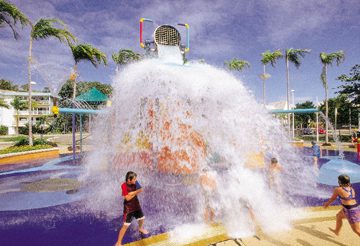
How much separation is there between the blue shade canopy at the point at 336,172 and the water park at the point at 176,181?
48 mm

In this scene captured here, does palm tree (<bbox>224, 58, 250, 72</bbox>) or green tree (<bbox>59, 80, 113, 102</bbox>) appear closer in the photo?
palm tree (<bbox>224, 58, 250, 72</bbox>)

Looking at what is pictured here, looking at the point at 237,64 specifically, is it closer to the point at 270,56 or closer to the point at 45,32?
the point at 270,56

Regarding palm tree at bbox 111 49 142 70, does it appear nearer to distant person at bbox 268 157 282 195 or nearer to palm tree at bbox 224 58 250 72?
palm tree at bbox 224 58 250 72

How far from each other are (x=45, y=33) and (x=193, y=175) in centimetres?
1559

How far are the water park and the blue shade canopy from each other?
0.05m

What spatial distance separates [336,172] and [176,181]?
757 centimetres

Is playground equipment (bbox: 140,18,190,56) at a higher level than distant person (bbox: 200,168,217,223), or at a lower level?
higher

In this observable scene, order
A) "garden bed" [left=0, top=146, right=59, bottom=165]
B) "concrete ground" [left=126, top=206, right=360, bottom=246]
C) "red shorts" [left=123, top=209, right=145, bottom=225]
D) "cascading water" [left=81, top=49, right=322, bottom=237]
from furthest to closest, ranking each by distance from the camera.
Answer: "garden bed" [left=0, top=146, right=59, bottom=165] → "cascading water" [left=81, top=49, right=322, bottom=237] → "red shorts" [left=123, top=209, right=145, bottom=225] → "concrete ground" [left=126, top=206, right=360, bottom=246]

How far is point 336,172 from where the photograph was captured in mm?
12055

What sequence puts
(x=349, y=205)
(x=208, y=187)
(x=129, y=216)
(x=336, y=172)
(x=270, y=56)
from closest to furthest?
(x=349, y=205), (x=129, y=216), (x=208, y=187), (x=336, y=172), (x=270, y=56)

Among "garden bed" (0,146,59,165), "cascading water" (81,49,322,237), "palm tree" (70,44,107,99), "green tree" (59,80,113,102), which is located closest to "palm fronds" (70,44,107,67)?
"palm tree" (70,44,107,99)

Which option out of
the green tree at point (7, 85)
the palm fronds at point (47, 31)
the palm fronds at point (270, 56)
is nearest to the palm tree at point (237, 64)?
the palm fronds at point (270, 56)

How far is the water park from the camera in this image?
17.2 ft

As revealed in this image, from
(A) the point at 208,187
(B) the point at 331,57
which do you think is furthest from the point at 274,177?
(B) the point at 331,57
